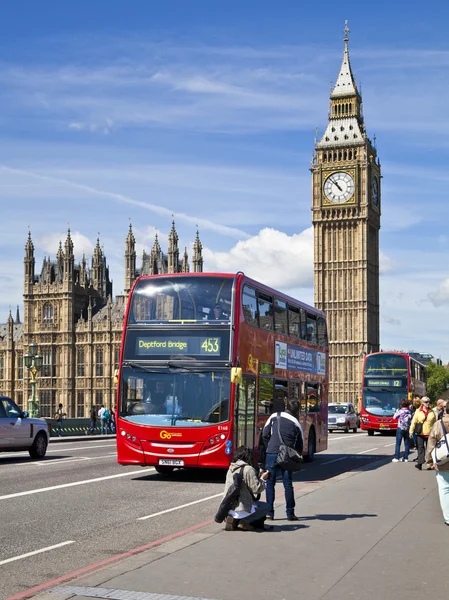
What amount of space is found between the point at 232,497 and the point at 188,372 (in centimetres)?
622

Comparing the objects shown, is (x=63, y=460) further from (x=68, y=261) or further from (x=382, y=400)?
(x=68, y=261)

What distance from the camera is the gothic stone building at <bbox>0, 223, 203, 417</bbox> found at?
90875 mm

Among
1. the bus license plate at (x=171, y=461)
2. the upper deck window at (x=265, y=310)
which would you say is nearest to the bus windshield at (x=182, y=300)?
the upper deck window at (x=265, y=310)

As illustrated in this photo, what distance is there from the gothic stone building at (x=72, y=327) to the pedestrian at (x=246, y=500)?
7934 centimetres

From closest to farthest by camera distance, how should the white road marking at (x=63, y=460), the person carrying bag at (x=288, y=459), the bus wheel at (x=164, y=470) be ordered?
the person carrying bag at (x=288, y=459)
the bus wheel at (x=164, y=470)
the white road marking at (x=63, y=460)

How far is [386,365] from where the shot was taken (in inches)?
1649

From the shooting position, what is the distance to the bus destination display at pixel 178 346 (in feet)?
55.2

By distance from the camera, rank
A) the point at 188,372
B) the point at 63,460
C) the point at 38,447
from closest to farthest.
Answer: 1. the point at 188,372
2. the point at 63,460
3. the point at 38,447

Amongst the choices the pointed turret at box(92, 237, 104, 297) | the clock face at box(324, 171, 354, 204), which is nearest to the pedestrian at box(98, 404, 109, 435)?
the pointed turret at box(92, 237, 104, 297)

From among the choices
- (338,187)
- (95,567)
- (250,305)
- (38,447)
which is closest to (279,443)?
(95,567)

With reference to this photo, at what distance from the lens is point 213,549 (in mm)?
9391

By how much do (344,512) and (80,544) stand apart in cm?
398

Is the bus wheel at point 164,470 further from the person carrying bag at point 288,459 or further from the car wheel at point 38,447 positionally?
the person carrying bag at point 288,459

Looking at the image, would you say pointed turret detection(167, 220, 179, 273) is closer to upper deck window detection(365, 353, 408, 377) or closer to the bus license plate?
upper deck window detection(365, 353, 408, 377)
